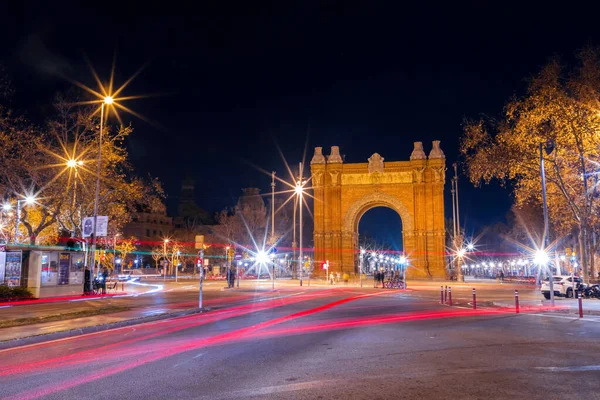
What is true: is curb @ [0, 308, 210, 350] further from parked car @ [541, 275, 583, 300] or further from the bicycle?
the bicycle

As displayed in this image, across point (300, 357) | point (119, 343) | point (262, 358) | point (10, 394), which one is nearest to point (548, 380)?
point (300, 357)

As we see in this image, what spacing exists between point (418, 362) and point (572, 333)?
255 inches

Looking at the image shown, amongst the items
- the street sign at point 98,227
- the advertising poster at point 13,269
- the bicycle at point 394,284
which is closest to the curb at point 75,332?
the street sign at point 98,227

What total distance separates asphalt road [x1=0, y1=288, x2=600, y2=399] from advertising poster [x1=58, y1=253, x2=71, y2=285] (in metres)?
15.2

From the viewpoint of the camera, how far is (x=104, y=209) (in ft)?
113

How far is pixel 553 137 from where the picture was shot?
27.0 m

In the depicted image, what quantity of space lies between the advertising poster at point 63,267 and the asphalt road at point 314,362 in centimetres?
1515

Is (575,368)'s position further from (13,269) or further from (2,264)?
(2,264)

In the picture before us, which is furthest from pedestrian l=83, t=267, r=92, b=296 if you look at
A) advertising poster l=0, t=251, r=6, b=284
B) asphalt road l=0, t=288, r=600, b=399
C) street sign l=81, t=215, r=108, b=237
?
asphalt road l=0, t=288, r=600, b=399

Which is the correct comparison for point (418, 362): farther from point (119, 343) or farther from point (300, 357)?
point (119, 343)

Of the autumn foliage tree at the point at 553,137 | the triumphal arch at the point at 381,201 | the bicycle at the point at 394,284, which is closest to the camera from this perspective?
the autumn foliage tree at the point at 553,137

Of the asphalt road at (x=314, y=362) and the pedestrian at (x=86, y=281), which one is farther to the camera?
the pedestrian at (x=86, y=281)

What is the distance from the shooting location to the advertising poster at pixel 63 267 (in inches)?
1078

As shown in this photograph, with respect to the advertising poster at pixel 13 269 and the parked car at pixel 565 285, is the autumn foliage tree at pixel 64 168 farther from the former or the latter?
the parked car at pixel 565 285
